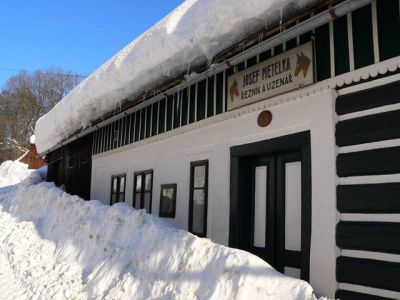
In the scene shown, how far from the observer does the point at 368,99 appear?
4738mm

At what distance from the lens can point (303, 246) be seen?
5.31 metres

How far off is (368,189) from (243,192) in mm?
2255

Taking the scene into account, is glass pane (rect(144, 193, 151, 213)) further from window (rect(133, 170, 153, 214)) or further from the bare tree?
the bare tree

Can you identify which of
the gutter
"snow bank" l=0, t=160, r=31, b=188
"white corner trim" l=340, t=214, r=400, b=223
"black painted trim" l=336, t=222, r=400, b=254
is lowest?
"black painted trim" l=336, t=222, r=400, b=254

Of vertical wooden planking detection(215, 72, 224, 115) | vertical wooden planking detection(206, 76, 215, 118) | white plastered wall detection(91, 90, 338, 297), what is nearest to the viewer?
white plastered wall detection(91, 90, 338, 297)

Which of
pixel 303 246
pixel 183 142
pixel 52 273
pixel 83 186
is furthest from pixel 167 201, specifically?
pixel 83 186

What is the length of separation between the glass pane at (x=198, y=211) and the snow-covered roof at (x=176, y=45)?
198cm

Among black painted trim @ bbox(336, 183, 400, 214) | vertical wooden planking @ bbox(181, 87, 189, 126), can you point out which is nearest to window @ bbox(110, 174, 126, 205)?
vertical wooden planking @ bbox(181, 87, 189, 126)

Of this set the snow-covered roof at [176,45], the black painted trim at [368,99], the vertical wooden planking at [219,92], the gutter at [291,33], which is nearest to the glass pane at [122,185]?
the snow-covered roof at [176,45]

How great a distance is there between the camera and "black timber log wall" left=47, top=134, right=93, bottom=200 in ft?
45.7

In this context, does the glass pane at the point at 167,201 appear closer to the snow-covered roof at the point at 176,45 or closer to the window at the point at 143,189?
the window at the point at 143,189

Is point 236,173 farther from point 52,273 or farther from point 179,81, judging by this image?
point 52,273

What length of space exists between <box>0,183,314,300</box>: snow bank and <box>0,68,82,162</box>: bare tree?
4725 centimetres

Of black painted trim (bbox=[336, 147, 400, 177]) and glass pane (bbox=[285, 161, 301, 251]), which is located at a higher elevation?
black painted trim (bbox=[336, 147, 400, 177])
